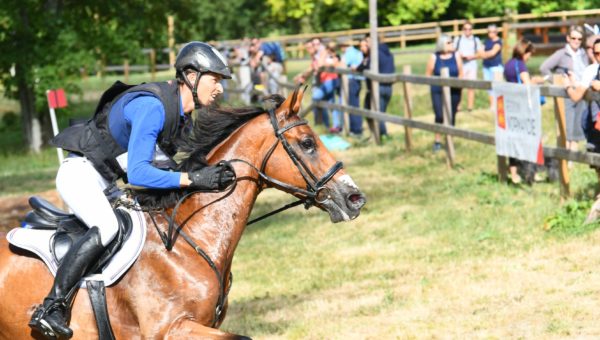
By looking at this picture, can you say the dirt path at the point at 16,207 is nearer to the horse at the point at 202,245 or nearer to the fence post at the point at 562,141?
the fence post at the point at 562,141

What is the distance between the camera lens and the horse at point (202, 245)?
19.0 ft

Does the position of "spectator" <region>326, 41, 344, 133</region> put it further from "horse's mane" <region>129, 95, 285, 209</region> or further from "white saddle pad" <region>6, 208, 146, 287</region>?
"white saddle pad" <region>6, 208, 146, 287</region>

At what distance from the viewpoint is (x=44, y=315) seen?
18.6ft

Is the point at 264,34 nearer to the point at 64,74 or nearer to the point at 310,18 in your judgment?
the point at 310,18

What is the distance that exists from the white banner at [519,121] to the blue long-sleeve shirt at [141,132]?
7.68 metres

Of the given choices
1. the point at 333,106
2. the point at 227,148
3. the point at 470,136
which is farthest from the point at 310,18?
the point at 227,148

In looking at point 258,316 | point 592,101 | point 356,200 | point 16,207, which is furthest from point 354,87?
point 356,200

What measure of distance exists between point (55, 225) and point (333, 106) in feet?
54.0

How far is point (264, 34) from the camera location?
7038 cm

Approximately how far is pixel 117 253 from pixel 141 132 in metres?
0.73

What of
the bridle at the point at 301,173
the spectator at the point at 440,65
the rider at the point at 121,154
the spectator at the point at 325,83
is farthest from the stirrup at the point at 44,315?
the spectator at the point at 325,83

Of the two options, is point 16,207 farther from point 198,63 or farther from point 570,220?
point 198,63

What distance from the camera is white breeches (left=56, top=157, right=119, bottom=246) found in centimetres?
581

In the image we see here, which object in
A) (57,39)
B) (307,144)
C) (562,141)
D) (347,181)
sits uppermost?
(57,39)
